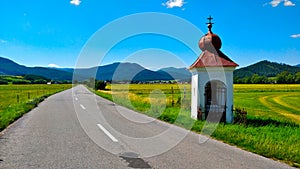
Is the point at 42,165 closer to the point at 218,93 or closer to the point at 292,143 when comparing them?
the point at 292,143

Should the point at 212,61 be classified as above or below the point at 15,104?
above

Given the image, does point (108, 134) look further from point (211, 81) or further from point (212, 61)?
point (211, 81)

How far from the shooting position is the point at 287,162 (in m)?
6.31

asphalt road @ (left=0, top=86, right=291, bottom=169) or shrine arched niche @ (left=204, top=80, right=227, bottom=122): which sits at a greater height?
shrine arched niche @ (left=204, top=80, right=227, bottom=122)

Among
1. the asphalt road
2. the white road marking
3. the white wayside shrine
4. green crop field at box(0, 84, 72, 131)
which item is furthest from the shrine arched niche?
green crop field at box(0, 84, 72, 131)

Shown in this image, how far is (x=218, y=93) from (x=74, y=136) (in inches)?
283

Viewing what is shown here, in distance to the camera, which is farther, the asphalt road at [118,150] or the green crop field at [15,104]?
the green crop field at [15,104]

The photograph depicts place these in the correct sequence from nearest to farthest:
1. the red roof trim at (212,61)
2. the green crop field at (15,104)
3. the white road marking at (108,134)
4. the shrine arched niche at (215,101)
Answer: the white road marking at (108,134) < the red roof trim at (212,61) < the shrine arched niche at (215,101) < the green crop field at (15,104)

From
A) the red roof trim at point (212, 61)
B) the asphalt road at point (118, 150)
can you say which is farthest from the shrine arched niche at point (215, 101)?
the asphalt road at point (118, 150)

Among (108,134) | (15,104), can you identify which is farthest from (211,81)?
(15,104)

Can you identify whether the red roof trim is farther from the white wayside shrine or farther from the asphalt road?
the asphalt road

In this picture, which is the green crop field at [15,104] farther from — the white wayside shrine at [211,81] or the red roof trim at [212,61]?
the red roof trim at [212,61]

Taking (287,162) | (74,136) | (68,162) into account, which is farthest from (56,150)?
(287,162)

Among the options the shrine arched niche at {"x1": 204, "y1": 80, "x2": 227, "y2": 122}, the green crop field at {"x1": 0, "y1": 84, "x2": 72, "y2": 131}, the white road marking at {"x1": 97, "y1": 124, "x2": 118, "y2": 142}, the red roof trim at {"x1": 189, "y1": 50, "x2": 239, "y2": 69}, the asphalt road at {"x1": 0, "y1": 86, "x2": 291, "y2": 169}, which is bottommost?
the green crop field at {"x1": 0, "y1": 84, "x2": 72, "y2": 131}
